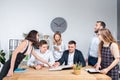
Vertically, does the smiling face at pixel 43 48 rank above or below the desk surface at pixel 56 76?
above

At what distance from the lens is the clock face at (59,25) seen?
4902mm

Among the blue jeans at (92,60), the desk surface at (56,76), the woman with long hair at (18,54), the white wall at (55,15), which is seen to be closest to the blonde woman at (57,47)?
the blue jeans at (92,60)

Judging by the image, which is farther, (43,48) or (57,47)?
(57,47)

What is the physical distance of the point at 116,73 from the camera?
2779 millimetres

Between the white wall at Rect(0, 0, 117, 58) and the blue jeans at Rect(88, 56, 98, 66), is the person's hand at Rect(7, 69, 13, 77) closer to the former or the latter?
the blue jeans at Rect(88, 56, 98, 66)

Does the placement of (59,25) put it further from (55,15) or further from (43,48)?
(43,48)

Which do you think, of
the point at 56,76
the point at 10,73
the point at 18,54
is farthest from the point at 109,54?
the point at 10,73

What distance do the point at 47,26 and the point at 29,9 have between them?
60 cm

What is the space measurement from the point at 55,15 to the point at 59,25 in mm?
264

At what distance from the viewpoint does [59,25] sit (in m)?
4.93

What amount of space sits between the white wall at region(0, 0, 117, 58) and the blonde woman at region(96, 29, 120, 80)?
2131mm

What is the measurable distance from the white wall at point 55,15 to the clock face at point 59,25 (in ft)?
0.26

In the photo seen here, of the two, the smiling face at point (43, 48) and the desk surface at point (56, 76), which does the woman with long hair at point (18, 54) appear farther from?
the smiling face at point (43, 48)

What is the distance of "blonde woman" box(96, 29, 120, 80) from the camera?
2.65m
